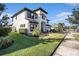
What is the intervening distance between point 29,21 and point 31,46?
47 cm

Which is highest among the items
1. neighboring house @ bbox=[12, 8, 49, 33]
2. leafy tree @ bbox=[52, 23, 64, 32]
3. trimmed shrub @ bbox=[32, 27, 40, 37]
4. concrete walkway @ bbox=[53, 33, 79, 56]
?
neighboring house @ bbox=[12, 8, 49, 33]

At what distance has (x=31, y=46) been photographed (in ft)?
11.8

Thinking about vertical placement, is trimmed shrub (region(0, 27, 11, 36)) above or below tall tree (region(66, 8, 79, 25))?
below

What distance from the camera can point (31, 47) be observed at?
3572mm

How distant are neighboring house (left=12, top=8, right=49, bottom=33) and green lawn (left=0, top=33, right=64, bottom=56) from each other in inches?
6.2

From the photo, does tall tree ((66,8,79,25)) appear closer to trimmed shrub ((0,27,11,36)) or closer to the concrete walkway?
the concrete walkway

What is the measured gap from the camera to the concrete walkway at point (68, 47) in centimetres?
347

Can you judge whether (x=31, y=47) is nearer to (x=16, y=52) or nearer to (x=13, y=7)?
(x=16, y=52)

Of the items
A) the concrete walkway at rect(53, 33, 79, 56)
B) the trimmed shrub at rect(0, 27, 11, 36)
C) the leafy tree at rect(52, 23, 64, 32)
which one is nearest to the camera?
the concrete walkway at rect(53, 33, 79, 56)

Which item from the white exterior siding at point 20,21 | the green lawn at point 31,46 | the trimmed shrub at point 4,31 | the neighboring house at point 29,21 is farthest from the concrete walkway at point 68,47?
the trimmed shrub at point 4,31

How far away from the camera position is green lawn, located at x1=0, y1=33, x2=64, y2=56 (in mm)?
3498

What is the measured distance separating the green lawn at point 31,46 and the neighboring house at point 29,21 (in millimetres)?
158

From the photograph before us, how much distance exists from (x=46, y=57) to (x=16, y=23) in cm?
85

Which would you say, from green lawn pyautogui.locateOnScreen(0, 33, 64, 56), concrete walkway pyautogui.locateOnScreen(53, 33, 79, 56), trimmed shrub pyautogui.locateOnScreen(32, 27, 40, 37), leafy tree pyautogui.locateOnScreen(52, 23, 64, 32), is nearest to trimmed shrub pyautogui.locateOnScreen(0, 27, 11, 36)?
green lawn pyautogui.locateOnScreen(0, 33, 64, 56)
